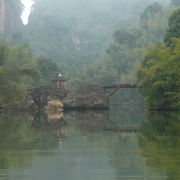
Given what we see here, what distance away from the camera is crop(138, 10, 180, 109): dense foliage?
43.5 m

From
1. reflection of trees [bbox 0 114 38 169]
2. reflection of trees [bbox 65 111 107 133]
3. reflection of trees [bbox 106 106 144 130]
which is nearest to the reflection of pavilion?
reflection of trees [bbox 65 111 107 133]

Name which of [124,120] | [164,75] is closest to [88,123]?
[124,120]

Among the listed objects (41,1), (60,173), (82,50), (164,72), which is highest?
(41,1)

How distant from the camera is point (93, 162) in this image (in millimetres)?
13812

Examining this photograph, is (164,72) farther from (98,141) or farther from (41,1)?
(41,1)

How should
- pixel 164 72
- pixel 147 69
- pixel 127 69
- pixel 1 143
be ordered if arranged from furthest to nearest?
pixel 127 69, pixel 147 69, pixel 164 72, pixel 1 143

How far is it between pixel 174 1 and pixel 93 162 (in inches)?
3950

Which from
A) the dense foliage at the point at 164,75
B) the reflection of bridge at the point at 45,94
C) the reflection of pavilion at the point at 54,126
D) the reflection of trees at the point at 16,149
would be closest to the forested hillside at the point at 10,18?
the reflection of bridge at the point at 45,94

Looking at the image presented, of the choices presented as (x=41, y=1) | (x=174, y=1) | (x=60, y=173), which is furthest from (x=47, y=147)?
(x=41, y=1)

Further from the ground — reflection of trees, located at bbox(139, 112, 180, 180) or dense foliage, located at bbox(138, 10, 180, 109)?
dense foliage, located at bbox(138, 10, 180, 109)

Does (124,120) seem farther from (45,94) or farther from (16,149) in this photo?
(45,94)

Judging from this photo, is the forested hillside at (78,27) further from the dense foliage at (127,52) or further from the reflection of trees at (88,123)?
the reflection of trees at (88,123)

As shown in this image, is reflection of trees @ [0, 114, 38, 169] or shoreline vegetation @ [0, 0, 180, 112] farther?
shoreline vegetation @ [0, 0, 180, 112]

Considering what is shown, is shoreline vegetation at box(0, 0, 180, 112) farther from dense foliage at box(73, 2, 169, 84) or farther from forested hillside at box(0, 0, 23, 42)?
forested hillside at box(0, 0, 23, 42)
